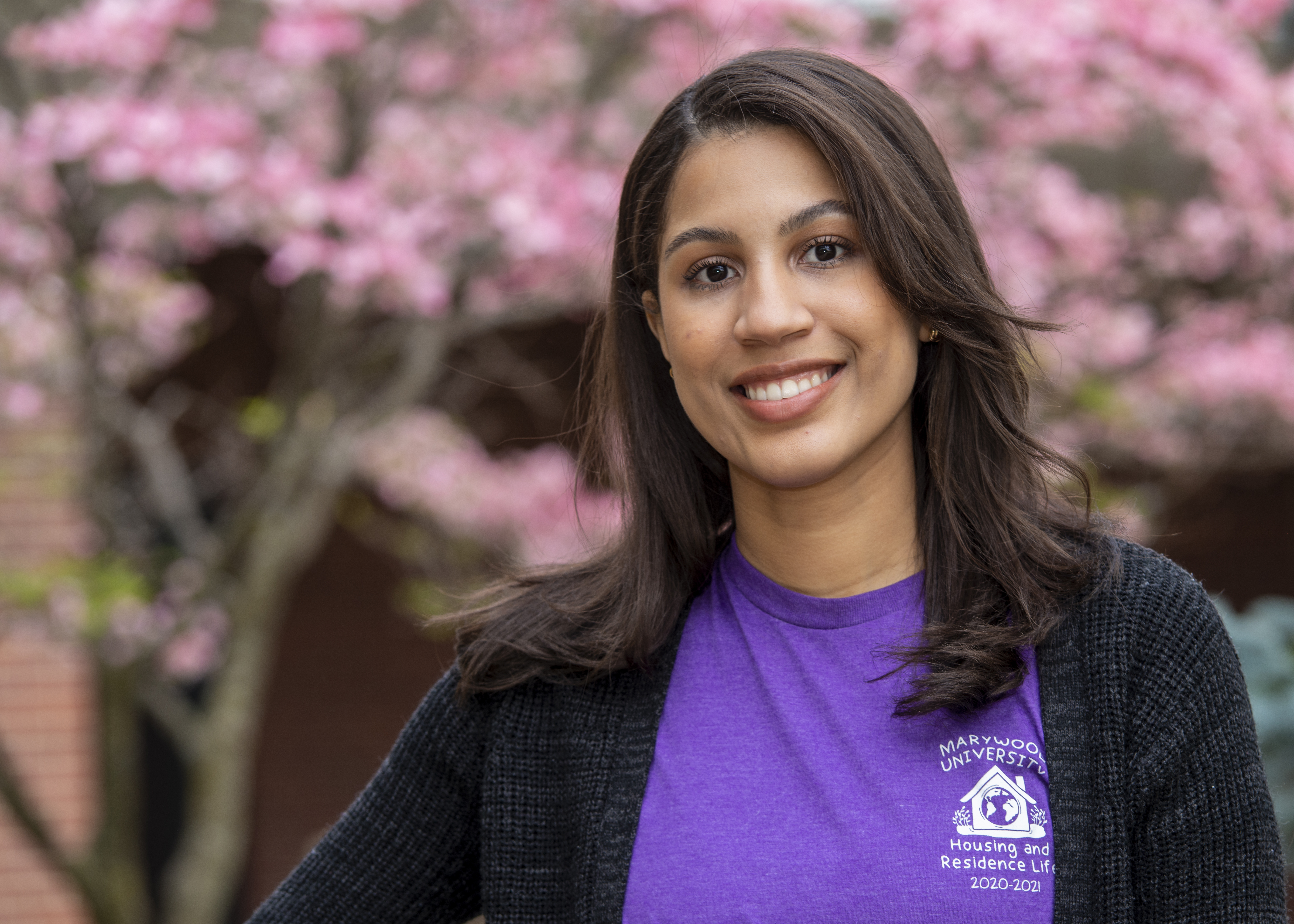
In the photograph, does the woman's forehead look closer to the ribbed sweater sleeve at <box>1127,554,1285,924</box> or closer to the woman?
the woman

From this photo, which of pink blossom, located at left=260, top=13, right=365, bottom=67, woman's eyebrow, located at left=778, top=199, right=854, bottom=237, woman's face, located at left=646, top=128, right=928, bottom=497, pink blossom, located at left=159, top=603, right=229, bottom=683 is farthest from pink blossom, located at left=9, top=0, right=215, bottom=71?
woman's eyebrow, located at left=778, top=199, right=854, bottom=237

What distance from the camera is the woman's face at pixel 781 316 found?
55.8 inches

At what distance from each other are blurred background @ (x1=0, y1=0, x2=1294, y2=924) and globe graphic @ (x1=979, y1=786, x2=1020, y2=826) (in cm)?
174

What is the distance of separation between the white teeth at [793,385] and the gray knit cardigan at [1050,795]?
32 centimetres

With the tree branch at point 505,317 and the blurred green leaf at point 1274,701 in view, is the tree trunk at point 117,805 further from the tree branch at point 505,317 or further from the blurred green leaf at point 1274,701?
the blurred green leaf at point 1274,701

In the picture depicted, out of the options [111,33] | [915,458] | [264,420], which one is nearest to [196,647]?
[264,420]

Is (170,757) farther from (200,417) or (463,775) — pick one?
(463,775)

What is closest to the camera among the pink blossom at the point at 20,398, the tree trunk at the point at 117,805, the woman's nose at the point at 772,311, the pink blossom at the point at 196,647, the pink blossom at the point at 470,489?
the woman's nose at the point at 772,311

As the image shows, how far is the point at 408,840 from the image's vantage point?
1.54 metres

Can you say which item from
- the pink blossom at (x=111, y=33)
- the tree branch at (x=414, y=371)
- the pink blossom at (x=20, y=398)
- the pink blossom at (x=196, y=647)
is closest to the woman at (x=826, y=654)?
the tree branch at (x=414, y=371)

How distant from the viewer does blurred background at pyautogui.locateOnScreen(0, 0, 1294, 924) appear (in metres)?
3.79

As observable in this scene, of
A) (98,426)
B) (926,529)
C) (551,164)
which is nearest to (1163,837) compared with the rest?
(926,529)

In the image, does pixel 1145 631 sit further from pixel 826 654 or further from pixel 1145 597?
pixel 826 654

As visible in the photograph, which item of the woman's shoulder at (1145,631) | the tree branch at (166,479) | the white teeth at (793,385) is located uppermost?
the tree branch at (166,479)
